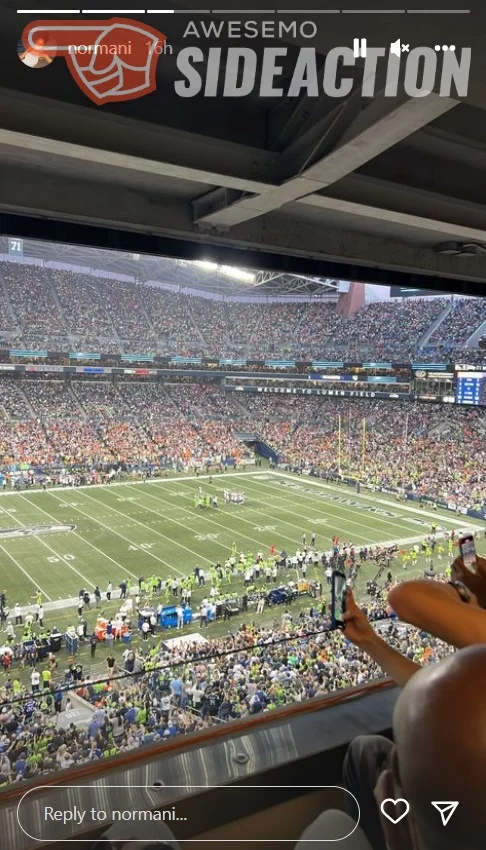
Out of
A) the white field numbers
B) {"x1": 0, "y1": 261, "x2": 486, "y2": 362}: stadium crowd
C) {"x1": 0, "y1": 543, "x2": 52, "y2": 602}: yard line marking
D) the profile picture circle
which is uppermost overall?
{"x1": 0, "y1": 261, "x2": 486, "y2": 362}: stadium crowd

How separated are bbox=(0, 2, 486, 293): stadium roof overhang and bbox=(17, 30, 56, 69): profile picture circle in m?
0.08

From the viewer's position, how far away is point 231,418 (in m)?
35.3

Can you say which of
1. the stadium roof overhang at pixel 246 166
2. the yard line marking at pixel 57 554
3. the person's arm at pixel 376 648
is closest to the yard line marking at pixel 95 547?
the yard line marking at pixel 57 554

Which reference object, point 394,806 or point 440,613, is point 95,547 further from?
point 394,806

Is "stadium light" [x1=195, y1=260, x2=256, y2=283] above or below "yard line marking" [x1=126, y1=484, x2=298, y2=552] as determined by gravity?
above

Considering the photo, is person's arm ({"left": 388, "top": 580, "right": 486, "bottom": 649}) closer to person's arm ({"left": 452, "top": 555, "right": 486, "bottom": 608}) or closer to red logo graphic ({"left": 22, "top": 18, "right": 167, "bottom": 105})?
person's arm ({"left": 452, "top": 555, "right": 486, "bottom": 608})

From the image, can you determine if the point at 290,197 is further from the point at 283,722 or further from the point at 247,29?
the point at 283,722

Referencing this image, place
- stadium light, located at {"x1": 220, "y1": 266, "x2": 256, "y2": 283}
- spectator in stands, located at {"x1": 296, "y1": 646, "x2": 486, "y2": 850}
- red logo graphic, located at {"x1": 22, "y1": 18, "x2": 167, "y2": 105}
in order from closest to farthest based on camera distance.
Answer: spectator in stands, located at {"x1": 296, "y1": 646, "x2": 486, "y2": 850} → red logo graphic, located at {"x1": 22, "y1": 18, "x2": 167, "y2": 105} → stadium light, located at {"x1": 220, "y1": 266, "x2": 256, "y2": 283}

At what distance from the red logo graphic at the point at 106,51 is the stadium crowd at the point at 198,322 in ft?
94.2

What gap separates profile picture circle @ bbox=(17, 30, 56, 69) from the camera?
196 centimetres

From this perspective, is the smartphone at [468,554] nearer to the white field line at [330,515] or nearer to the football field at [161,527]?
the football field at [161,527]

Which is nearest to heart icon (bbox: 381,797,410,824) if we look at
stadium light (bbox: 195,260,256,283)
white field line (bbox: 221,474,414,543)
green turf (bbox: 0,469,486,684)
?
green turf (bbox: 0,469,486,684)

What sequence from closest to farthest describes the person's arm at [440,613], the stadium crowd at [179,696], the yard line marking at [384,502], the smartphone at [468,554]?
A: the person's arm at [440,613] < the smartphone at [468,554] < the stadium crowd at [179,696] < the yard line marking at [384,502]

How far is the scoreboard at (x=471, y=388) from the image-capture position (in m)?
26.6
